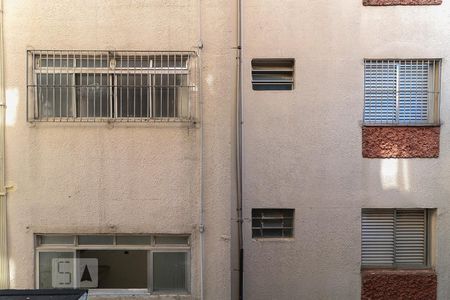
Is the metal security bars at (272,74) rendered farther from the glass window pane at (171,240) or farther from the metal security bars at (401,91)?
the glass window pane at (171,240)

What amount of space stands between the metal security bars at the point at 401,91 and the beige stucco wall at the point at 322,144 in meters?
0.18

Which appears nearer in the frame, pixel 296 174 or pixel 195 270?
pixel 195 270

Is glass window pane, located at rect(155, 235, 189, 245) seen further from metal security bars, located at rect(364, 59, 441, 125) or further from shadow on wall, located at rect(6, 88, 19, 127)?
metal security bars, located at rect(364, 59, 441, 125)

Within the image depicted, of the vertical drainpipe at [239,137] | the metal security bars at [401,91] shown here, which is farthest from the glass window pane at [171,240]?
the metal security bars at [401,91]

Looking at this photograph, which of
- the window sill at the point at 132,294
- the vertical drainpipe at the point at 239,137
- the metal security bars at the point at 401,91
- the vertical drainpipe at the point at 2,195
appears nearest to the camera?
the vertical drainpipe at the point at 2,195

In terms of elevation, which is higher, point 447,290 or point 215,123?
point 215,123

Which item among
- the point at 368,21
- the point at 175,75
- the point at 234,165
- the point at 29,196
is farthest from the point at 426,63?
the point at 29,196

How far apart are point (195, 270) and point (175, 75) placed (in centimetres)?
280

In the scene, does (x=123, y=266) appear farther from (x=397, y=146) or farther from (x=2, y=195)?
(x=397, y=146)

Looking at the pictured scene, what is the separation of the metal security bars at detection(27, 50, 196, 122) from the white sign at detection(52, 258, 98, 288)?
2071 millimetres

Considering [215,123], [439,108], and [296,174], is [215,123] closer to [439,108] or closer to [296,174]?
[296,174]

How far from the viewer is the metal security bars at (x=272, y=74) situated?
21.6ft

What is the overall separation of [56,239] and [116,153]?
5.08ft

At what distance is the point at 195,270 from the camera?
5.17 meters
